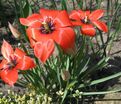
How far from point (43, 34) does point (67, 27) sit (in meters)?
0.13

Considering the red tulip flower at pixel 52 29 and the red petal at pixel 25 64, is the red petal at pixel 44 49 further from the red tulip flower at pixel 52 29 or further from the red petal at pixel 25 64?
the red petal at pixel 25 64

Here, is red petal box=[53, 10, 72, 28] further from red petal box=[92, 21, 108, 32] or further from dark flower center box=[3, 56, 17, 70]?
dark flower center box=[3, 56, 17, 70]

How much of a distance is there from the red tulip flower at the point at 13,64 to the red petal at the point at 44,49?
0.14 metres

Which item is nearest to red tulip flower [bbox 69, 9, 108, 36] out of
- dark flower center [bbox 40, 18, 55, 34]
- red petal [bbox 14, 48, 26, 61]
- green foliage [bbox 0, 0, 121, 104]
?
dark flower center [bbox 40, 18, 55, 34]

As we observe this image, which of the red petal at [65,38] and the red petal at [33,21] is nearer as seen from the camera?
the red petal at [65,38]

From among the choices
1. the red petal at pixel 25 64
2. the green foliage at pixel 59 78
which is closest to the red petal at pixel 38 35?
the red petal at pixel 25 64

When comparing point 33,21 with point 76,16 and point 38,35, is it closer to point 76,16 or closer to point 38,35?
point 38,35

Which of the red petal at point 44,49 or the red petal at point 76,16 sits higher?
the red petal at point 76,16

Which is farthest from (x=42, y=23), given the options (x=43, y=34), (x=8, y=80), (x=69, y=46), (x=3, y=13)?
(x=3, y=13)

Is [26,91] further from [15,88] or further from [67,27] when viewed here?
[67,27]

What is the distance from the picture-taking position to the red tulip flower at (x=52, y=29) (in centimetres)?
199

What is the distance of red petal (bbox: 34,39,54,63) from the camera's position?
6.40ft

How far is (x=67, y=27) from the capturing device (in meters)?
2.04

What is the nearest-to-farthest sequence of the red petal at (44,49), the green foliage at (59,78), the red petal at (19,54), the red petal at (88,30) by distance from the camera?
the red petal at (44,49)
the red petal at (88,30)
the red petal at (19,54)
the green foliage at (59,78)
